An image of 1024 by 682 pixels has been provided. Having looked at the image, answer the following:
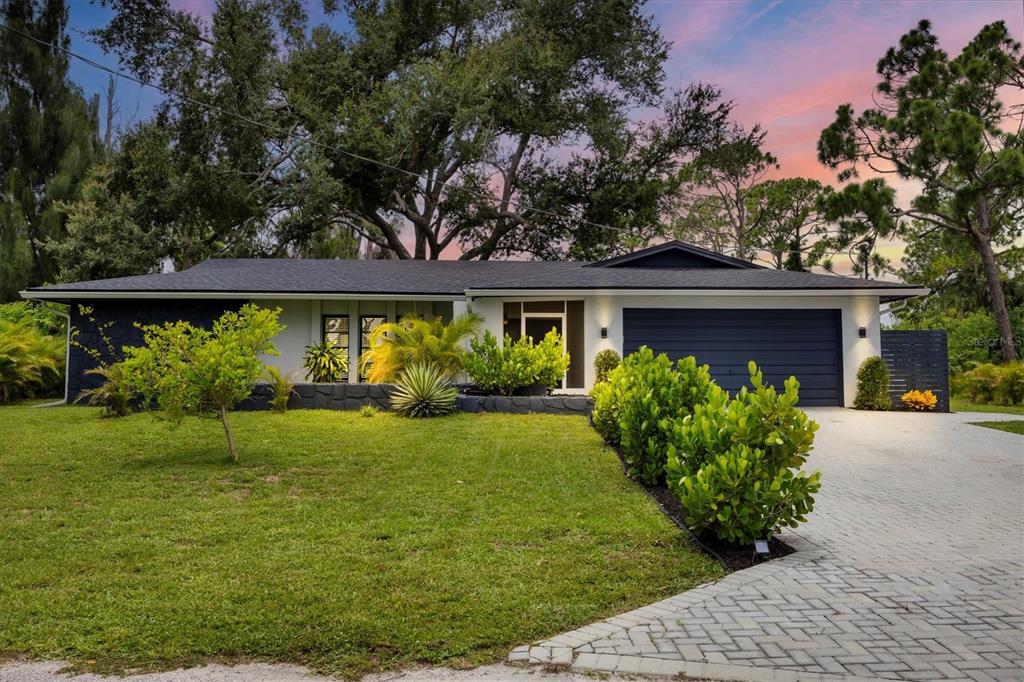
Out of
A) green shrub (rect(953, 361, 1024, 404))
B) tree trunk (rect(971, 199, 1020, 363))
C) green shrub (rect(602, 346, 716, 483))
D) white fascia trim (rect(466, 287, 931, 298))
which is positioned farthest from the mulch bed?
tree trunk (rect(971, 199, 1020, 363))

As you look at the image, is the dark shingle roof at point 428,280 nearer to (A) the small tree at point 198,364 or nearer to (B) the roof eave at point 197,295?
(B) the roof eave at point 197,295

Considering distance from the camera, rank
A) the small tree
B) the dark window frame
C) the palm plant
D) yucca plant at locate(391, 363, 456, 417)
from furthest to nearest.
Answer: the dark window frame < the palm plant < yucca plant at locate(391, 363, 456, 417) < the small tree

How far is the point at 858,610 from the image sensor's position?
13.6 ft

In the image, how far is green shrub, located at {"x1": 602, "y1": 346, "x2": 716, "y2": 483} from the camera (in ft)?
24.0

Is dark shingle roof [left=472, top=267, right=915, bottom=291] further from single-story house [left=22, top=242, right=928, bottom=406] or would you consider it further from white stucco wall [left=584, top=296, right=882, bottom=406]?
white stucco wall [left=584, top=296, right=882, bottom=406]

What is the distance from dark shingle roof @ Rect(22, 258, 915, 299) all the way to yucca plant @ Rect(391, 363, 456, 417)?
10.5 ft

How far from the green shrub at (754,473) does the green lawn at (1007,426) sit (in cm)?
975

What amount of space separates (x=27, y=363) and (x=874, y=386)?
18.8 meters

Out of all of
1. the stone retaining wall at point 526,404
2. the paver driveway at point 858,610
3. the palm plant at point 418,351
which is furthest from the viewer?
the palm plant at point 418,351

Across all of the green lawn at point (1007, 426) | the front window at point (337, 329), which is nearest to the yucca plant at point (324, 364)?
the front window at point (337, 329)

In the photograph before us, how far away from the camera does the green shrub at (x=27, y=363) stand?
1555 centimetres

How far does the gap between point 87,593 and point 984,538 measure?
6.64 meters

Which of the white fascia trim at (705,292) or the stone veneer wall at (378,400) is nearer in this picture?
the stone veneer wall at (378,400)

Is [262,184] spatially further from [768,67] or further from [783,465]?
[783,465]
